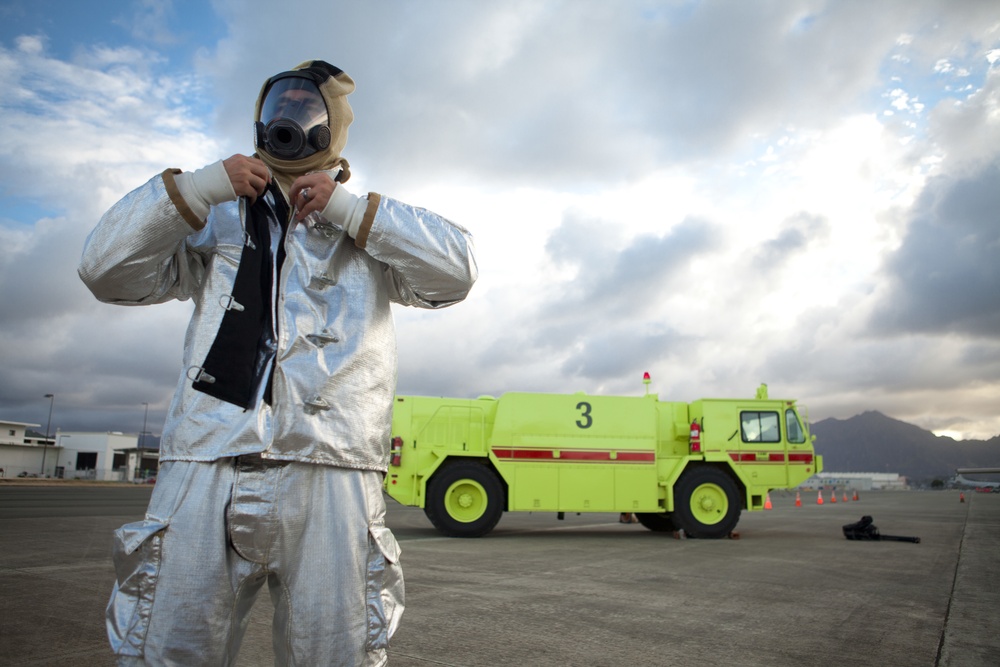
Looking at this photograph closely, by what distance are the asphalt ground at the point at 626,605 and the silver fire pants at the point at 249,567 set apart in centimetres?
186

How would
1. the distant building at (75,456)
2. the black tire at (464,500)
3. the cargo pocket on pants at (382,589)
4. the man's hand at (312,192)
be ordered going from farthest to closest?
the distant building at (75,456) → the black tire at (464,500) → the man's hand at (312,192) → the cargo pocket on pants at (382,589)

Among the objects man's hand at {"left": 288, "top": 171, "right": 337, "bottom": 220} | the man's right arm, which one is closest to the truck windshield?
man's hand at {"left": 288, "top": 171, "right": 337, "bottom": 220}

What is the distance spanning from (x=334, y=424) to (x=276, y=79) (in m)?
0.97

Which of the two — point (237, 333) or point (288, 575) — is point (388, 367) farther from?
point (288, 575)

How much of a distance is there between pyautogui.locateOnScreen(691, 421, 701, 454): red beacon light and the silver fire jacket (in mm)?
8883

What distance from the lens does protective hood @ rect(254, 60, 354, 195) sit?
167 cm

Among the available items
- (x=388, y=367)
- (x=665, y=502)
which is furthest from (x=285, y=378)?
(x=665, y=502)

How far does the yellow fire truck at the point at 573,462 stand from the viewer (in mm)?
9211

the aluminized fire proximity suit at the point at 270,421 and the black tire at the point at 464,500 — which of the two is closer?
the aluminized fire proximity suit at the point at 270,421

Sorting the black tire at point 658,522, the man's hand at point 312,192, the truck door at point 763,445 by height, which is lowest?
the black tire at point 658,522

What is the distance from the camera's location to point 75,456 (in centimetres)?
5931

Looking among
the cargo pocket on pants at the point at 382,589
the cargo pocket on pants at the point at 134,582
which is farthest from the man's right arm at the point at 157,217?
the cargo pocket on pants at the point at 382,589

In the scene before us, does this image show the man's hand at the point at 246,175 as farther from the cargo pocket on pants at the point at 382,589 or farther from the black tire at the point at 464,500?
the black tire at the point at 464,500

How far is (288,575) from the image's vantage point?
140cm
